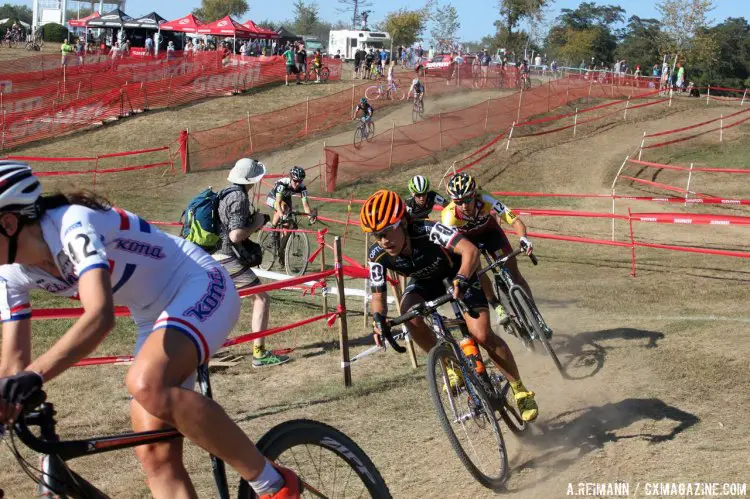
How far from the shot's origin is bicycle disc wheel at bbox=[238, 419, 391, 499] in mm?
3674

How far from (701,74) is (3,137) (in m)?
51.5

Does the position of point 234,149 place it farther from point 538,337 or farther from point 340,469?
point 340,469

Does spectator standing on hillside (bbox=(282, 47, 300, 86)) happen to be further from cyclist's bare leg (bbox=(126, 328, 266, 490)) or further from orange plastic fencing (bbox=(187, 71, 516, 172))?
cyclist's bare leg (bbox=(126, 328, 266, 490))

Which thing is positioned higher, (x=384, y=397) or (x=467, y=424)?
(x=467, y=424)

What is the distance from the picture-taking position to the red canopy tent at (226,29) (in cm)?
4788

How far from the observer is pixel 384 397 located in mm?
7516

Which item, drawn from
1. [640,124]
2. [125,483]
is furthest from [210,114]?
[125,483]

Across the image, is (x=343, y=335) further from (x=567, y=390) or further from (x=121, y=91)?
(x=121, y=91)

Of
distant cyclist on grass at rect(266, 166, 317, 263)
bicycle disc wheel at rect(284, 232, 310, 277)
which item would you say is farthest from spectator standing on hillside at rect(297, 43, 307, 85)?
bicycle disc wheel at rect(284, 232, 310, 277)

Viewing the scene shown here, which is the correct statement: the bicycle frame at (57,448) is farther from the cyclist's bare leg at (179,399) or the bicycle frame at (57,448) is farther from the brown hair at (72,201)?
the brown hair at (72,201)

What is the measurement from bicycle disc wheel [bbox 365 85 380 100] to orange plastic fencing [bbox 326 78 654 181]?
3.82 m

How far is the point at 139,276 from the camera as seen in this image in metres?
3.41

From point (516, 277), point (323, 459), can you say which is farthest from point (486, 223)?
point (323, 459)

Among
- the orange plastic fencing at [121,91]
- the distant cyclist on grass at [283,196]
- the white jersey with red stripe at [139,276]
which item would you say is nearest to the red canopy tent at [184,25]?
the orange plastic fencing at [121,91]
